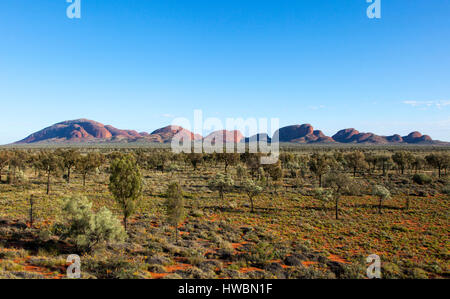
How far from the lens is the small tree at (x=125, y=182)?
20.3 meters

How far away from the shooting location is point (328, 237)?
24156mm

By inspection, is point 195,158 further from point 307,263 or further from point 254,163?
point 307,263

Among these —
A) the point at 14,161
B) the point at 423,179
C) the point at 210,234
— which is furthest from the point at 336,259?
the point at 14,161

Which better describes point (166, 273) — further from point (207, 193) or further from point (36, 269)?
point (207, 193)

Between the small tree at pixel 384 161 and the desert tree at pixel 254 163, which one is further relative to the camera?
the small tree at pixel 384 161

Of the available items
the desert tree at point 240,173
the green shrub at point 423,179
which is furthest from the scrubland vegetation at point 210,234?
the green shrub at point 423,179

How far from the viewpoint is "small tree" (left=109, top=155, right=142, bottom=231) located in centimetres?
2030

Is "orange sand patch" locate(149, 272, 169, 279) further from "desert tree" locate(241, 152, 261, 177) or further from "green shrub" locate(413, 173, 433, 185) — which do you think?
"green shrub" locate(413, 173, 433, 185)

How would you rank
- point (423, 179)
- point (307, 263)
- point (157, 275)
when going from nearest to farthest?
point (157, 275)
point (307, 263)
point (423, 179)

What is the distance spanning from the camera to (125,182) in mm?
20453

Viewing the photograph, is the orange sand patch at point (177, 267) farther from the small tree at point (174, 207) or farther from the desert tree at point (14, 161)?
the desert tree at point (14, 161)

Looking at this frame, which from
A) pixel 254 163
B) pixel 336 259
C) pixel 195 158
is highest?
pixel 195 158
